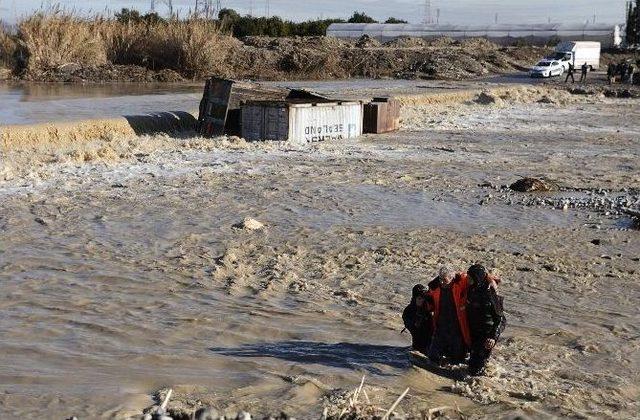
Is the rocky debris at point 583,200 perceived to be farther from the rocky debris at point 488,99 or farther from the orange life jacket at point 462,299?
the rocky debris at point 488,99

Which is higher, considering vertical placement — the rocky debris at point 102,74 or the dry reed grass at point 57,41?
the dry reed grass at point 57,41

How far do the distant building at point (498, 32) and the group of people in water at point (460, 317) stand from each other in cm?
7599

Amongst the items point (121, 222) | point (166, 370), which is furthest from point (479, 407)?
point (121, 222)

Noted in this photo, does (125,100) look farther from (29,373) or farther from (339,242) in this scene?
(29,373)

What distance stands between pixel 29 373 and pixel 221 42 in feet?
119

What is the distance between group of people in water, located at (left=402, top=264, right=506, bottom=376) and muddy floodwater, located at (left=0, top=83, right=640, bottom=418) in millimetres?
223

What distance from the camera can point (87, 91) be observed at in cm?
3259

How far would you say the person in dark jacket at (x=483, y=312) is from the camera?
22.5 feet

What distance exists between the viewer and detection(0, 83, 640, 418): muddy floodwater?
7.16 metres

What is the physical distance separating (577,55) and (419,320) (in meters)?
59.7

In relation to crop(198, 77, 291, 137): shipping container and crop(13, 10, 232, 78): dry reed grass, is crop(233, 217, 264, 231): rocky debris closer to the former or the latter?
crop(198, 77, 291, 137): shipping container

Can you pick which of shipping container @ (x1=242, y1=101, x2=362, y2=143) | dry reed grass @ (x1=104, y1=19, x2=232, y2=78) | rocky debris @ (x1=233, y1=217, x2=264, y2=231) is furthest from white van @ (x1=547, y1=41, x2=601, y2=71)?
rocky debris @ (x1=233, y1=217, x2=264, y2=231)

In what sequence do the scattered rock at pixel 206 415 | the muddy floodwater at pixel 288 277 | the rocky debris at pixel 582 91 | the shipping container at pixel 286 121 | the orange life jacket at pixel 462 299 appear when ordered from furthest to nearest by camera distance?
1. the rocky debris at pixel 582 91
2. the shipping container at pixel 286 121
3. the muddy floodwater at pixel 288 277
4. the orange life jacket at pixel 462 299
5. the scattered rock at pixel 206 415

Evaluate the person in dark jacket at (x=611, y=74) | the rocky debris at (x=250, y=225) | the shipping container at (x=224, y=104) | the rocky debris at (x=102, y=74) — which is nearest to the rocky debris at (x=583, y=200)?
the rocky debris at (x=250, y=225)
